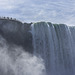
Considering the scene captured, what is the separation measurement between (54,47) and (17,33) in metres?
5.98

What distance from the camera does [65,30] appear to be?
34.7 m

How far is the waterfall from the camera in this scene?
32.0 m

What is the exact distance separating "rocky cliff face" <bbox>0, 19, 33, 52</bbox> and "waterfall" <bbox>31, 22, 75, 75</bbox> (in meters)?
0.90

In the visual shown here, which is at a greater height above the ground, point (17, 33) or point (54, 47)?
point (17, 33)

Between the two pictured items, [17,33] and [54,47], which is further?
[54,47]

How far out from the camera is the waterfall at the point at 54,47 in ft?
105

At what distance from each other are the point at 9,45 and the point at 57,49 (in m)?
7.35

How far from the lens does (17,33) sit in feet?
105

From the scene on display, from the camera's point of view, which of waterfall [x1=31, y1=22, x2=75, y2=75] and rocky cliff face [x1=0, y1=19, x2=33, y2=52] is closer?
rocky cliff face [x1=0, y1=19, x2=33, y2=52]

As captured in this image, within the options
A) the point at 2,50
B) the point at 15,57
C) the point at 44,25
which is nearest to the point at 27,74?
the point at 15,57

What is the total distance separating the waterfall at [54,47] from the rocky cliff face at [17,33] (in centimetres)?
90

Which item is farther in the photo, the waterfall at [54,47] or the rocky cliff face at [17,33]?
the waterfall at [54,47]

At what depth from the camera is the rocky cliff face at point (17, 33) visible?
103ft

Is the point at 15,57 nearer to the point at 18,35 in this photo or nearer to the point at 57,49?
the point at 18,35
